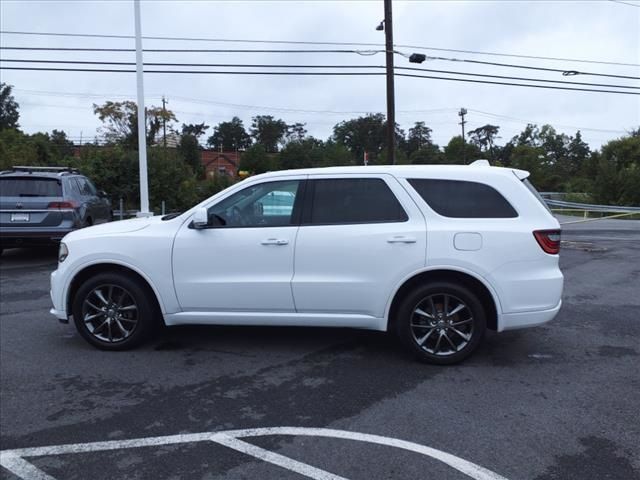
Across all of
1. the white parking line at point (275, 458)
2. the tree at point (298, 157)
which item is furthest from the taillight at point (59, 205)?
the tree at point (298, 157)

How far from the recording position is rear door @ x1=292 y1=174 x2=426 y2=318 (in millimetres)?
4824

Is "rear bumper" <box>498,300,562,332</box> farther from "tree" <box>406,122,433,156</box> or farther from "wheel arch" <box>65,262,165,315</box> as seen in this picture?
"tree" <box>406,122,433,156</box>

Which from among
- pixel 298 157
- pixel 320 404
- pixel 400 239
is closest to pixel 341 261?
pixel 400 239

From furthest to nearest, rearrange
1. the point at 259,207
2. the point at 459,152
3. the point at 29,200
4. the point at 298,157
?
the point at 459,152 < the point at 298,157 < the point at 29,200 < the point at 259,207

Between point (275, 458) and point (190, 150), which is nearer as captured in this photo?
point (275, 458)

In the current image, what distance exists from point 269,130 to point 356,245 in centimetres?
9491

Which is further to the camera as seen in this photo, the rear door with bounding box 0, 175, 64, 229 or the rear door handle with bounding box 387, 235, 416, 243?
the rear door with bounding box 0, 175, 64, 229

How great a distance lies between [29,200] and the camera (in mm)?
10156

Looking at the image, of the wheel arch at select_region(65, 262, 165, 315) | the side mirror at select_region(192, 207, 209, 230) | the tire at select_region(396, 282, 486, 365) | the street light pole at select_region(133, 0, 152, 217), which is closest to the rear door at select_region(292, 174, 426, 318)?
the tire at select_region(396, 282, 486, 365)

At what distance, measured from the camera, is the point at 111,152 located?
76.9 ft

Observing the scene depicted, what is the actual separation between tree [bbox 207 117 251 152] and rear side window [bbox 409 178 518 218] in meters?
104

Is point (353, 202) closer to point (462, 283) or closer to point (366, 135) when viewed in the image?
point (462, 283)

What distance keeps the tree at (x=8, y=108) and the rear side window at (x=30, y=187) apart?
275ft

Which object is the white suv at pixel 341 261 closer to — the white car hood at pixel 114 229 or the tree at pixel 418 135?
the white car hood at pixel 114 229
